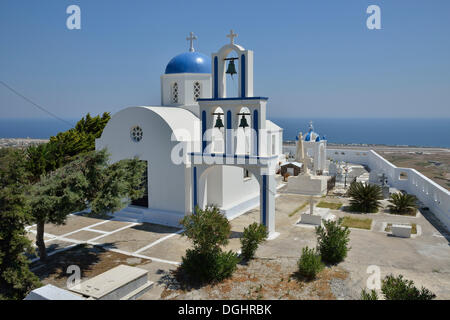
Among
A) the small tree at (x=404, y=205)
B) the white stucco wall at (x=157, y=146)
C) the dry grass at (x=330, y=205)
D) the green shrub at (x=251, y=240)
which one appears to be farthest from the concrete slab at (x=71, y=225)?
the small tree at (x=404, y=205)

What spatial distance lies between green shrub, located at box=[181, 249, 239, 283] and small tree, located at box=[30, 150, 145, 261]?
2688 mm

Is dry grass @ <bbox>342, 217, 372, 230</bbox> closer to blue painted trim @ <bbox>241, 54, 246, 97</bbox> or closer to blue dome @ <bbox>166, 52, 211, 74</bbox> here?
blue painted trim @ <bbox>241, 54, 246, 97</bbox>

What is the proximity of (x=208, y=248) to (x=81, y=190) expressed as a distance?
3.77 meters

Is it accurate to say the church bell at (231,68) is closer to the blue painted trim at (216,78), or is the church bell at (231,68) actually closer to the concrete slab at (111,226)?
the blue painted trim at (216,78)

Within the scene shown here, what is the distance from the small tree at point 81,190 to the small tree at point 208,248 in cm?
240

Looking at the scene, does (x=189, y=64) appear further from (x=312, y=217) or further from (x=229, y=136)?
(x=312, y=217)

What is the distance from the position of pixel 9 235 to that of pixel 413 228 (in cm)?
1307

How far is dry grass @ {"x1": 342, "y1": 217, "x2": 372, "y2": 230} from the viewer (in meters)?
13.7

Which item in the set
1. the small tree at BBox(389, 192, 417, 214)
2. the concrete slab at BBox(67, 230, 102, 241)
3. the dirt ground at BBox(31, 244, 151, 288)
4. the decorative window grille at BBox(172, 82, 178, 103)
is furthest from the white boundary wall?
the concrete slab at BBox(67, 230, 102, 241)

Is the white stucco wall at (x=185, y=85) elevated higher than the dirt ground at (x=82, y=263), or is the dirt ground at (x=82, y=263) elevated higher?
the white stucco wall at (x=185, y=85)

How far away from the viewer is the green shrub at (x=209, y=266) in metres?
9.10

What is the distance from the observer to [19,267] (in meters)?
8.04
